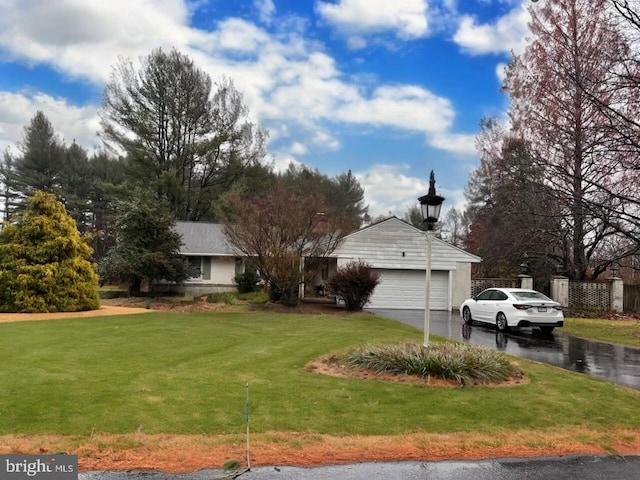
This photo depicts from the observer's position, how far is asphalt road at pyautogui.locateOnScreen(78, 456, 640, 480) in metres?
4.16

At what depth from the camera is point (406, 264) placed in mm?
23500

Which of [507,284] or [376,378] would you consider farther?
[507,284]

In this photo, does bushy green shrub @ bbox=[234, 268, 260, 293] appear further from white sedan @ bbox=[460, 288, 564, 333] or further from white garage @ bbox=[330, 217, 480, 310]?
white sedan @ bbox=[460, 288, 564, 333]

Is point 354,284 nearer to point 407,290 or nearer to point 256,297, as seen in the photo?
point 407,290

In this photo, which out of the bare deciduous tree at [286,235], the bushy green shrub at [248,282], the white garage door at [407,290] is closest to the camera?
the bare deciduous tree at [286,235]

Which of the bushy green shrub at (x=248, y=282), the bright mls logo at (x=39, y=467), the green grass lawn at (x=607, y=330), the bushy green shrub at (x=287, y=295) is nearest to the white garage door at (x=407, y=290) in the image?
the bushy green shrub at (x=287, y=295)

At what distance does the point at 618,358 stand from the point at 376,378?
7.01 m

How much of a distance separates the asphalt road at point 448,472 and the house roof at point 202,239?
22368mm

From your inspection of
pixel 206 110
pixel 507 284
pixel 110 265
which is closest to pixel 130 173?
pixel 206 110

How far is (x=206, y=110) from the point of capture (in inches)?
1484

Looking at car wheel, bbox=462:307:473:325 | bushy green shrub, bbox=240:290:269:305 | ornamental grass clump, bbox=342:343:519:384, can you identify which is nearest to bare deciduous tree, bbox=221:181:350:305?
bushy green shrub, bbox=240:290:269:305

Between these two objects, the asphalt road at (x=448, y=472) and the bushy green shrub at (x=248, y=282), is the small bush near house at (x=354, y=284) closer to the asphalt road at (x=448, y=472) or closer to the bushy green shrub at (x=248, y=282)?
the bushy green shrub at (x=248, y=282)

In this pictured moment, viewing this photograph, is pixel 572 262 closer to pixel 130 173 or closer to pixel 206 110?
pixel 206 110

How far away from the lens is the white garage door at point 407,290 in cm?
2356
